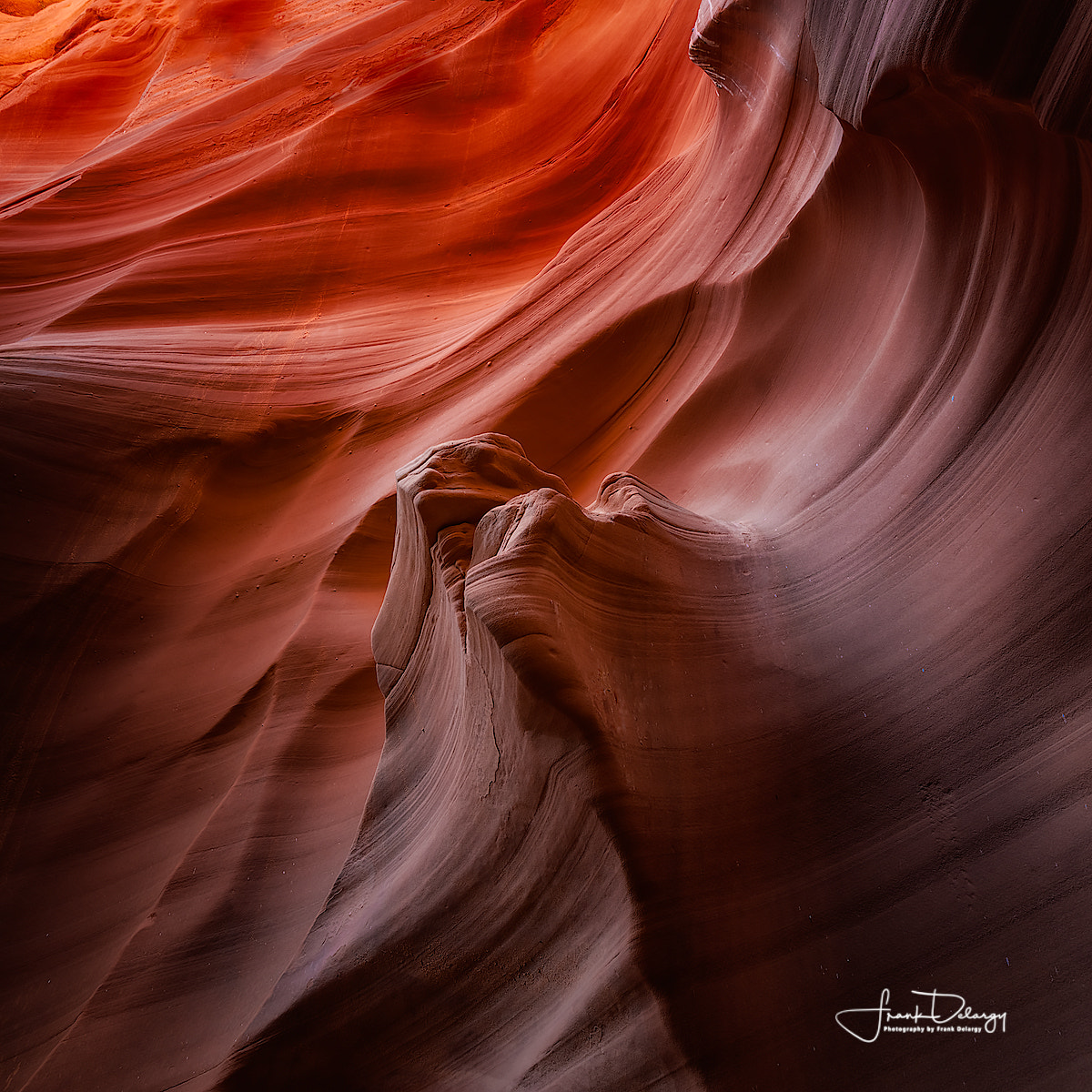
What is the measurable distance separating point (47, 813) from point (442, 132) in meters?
3.11

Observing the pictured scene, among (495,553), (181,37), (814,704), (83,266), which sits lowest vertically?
(814,704)

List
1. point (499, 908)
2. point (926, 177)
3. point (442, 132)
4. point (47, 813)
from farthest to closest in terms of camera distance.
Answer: point (442, 132) → point (47, 813) → point (926, 177) → point (499, 908)

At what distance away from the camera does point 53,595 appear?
7.84 ft

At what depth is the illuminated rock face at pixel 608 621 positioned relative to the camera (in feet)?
4.06

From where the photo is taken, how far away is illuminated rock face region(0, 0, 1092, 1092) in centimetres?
124

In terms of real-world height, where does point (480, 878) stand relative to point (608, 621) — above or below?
below

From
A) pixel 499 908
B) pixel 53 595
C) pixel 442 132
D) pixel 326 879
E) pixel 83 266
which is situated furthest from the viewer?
pixel 442 132

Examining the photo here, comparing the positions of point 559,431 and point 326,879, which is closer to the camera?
point 326,879

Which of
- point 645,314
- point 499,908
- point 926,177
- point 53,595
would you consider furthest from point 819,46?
point 53,595

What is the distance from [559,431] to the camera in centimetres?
250

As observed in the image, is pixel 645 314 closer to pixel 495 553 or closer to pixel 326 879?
pixel 495 553

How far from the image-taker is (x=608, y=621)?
1.45m

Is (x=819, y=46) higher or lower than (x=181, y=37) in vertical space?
lower

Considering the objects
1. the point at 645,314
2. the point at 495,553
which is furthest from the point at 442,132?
the point at 495,553
